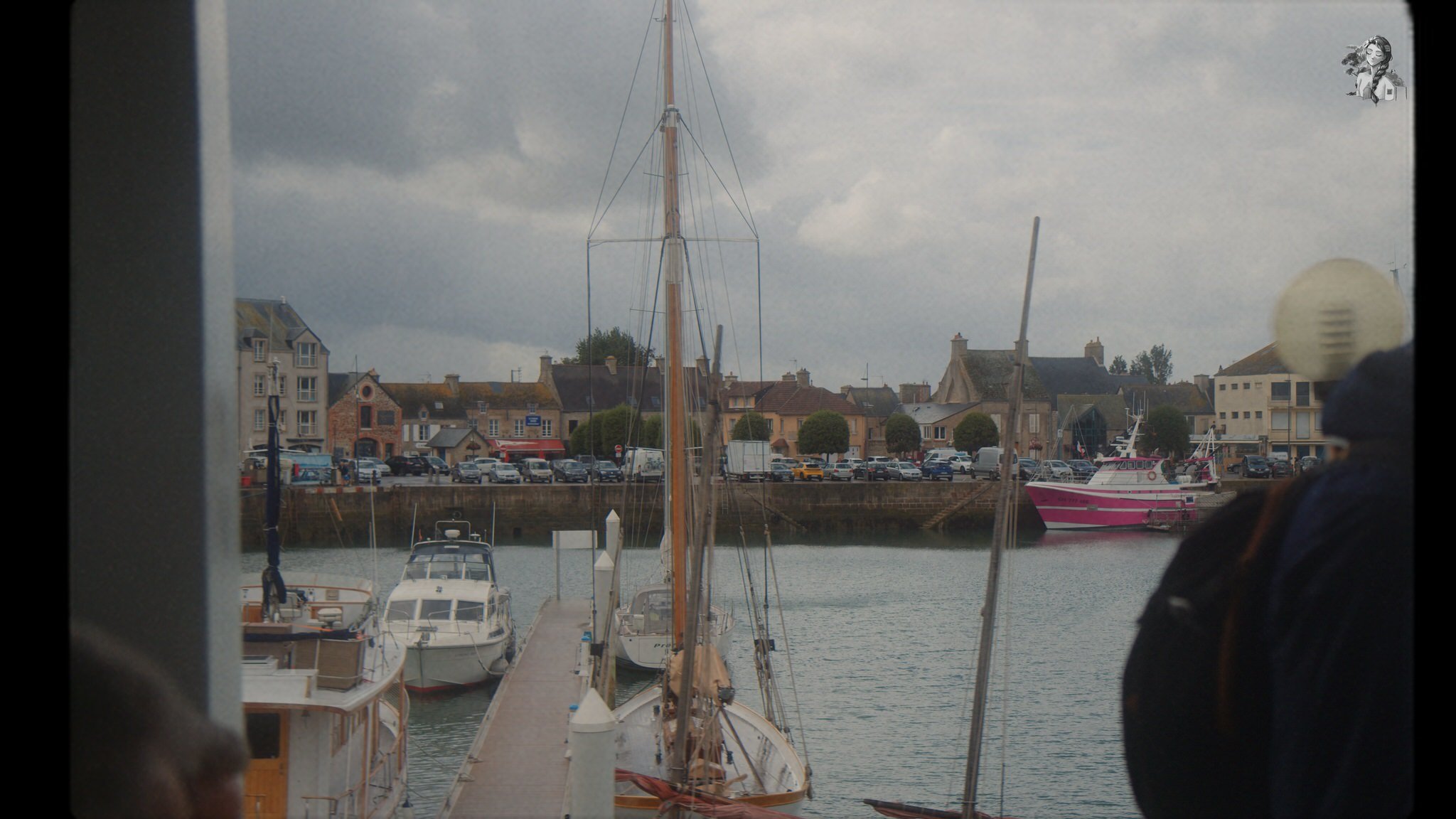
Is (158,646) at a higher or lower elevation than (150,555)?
lower

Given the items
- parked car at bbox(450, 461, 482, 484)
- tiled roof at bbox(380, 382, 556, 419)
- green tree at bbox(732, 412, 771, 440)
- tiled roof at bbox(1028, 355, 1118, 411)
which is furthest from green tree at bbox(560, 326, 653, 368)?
tiled roof at bbox(1028, 355, 1118, 411)

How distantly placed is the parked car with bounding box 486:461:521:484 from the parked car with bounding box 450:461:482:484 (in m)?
0.38

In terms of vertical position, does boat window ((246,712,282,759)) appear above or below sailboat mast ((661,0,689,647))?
below

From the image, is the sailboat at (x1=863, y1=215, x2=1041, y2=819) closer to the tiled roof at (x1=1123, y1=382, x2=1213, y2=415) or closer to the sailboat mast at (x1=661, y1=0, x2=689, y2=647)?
the tiled roof at (x1=1123, y1=382, x2=1213, y2=415)

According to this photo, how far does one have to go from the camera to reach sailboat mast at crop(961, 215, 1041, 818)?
291cm

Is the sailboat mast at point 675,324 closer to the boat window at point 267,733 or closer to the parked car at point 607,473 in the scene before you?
the boat window at point 267,733

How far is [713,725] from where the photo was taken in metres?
5.65

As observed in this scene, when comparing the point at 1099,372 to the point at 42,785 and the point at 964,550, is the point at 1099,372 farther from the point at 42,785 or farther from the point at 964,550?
the point at 964,550

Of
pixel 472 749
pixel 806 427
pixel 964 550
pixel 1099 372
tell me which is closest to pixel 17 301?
pixel 1099 372

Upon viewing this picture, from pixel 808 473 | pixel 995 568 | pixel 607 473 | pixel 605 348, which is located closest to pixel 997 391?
pixel 808 473

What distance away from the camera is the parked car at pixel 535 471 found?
97.9 ft

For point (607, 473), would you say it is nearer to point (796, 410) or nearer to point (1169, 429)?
point (796, 410)

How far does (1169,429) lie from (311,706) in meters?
3.58

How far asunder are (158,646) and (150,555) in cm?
16
